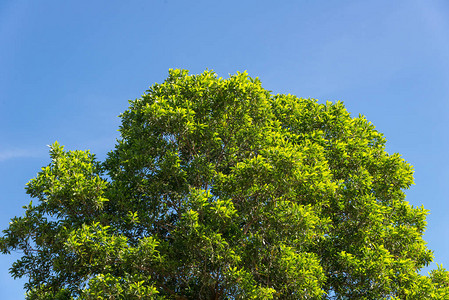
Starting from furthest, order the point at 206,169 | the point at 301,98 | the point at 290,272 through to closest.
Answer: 1. the point at 301,98
2. the point at 206,169
3. the point at 290,272

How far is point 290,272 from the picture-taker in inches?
600

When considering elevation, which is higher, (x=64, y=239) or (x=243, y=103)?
(x=243, y=103)

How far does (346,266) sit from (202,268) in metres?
5.74

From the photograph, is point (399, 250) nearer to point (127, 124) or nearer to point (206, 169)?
point (206, 169)

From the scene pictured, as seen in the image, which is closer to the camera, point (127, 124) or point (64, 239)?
point (64, 239)

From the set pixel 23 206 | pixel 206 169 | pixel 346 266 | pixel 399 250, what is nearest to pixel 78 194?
pixel 23 206

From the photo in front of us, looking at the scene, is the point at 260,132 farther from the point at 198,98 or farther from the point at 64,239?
the point at 64,239

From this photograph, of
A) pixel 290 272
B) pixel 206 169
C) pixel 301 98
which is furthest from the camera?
pixel 301 98

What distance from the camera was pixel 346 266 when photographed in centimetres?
1733

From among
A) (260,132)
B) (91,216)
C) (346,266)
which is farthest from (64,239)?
(346,266)

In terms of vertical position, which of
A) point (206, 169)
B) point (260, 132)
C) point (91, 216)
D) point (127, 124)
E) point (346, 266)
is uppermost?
point (127, 124)

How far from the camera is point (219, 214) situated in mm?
15148

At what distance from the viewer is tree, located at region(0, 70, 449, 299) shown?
50.5ft

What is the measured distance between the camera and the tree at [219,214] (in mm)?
15398
